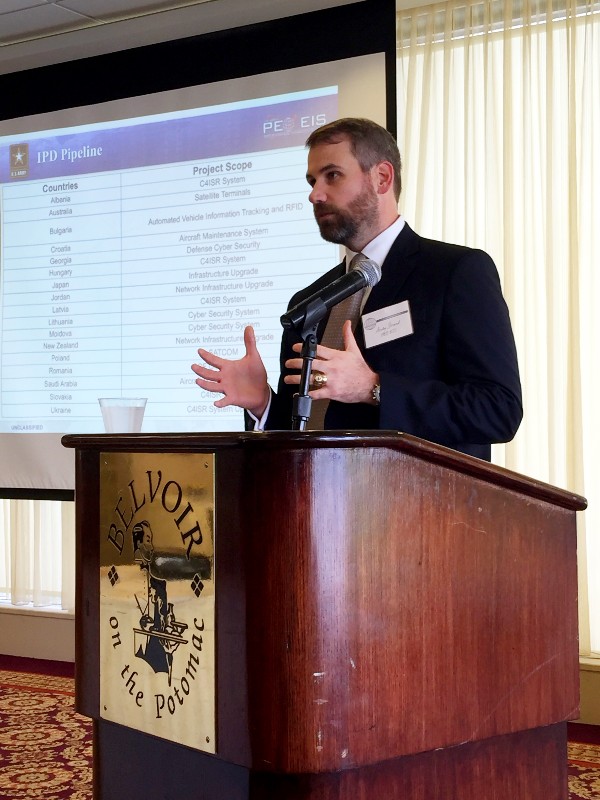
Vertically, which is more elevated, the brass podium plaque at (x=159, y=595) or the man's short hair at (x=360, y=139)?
the man's short hair at (x=360, y=139)

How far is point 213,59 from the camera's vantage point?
12.3 ft

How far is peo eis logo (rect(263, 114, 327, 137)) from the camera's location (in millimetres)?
3574

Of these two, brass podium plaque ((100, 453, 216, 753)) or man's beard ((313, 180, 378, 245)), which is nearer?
brass podium plaque ((100, 453, 216, 753))

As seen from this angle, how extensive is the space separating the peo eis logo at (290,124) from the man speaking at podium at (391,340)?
5.14ft

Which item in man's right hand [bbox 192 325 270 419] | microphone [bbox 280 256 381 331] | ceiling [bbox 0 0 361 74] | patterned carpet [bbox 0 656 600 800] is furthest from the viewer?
ceiling [bbox 0 0 361 74]

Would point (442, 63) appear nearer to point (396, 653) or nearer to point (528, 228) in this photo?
point (528, 228)

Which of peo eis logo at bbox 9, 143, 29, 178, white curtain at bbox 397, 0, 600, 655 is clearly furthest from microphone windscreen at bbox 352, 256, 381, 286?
peo eis logo at bbox 9, 143, 29, 178

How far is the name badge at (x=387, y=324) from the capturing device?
5.99 feet

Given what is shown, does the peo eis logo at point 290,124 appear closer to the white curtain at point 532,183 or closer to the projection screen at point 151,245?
the projection screen at point 151,245

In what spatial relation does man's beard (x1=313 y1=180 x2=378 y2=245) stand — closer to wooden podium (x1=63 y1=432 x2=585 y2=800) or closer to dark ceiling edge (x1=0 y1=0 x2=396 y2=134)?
wooden podium (x1=63 y1=432 x2=585 y2=800)

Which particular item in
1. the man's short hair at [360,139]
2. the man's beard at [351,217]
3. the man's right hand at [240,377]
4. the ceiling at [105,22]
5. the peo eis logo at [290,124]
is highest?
the ceiling at [105,22]

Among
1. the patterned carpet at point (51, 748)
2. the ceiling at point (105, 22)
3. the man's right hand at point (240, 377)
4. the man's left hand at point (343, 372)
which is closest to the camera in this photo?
the man's left hand at point (343, 372)

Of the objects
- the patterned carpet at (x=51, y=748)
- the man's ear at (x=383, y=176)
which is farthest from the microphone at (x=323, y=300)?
the patterned carpet at (x=51, y=748)

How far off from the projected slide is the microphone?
2158mm
